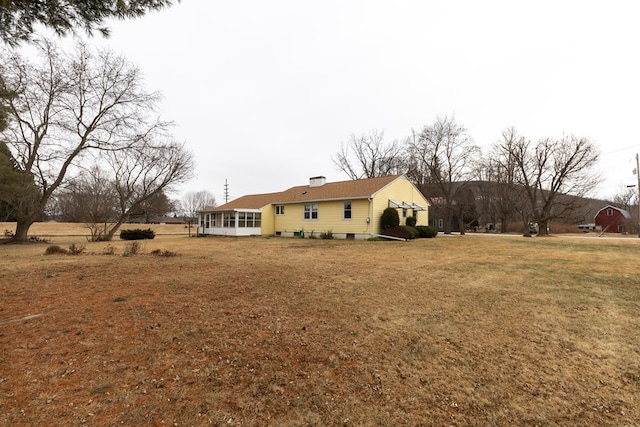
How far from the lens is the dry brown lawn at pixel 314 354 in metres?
2.35

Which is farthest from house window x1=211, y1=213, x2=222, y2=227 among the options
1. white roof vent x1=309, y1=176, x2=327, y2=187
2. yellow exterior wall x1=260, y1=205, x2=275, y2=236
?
white roof vent x1=309, y1=176, x2=327, y2=187

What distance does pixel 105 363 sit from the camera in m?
2.95

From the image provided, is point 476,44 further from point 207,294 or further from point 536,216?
point 536,216

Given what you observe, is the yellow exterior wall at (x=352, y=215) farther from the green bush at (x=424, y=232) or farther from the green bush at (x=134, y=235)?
the green bush at (x=134, y=235)

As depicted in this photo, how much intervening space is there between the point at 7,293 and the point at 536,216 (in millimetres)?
35132

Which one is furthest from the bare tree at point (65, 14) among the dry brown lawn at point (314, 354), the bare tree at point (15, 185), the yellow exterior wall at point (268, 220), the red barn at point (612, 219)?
the red barn at point (612, 219)

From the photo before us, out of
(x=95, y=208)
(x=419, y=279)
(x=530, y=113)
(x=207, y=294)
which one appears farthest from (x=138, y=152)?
(x=530, y=113)

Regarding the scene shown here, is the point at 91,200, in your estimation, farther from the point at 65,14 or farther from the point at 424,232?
the point at 424,232

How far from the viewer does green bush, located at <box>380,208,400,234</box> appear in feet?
66.2

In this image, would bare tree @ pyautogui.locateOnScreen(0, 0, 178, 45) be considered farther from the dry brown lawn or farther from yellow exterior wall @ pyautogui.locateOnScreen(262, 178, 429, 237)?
yellow exterior wall @ pyautogui.locateOnScreen(262, 178, 429, 237)

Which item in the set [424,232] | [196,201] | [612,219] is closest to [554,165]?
[424,232]

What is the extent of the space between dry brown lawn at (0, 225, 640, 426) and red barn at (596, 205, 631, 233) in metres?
46.4

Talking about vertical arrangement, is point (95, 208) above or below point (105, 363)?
above

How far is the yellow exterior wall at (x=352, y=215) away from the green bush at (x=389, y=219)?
388 mm
